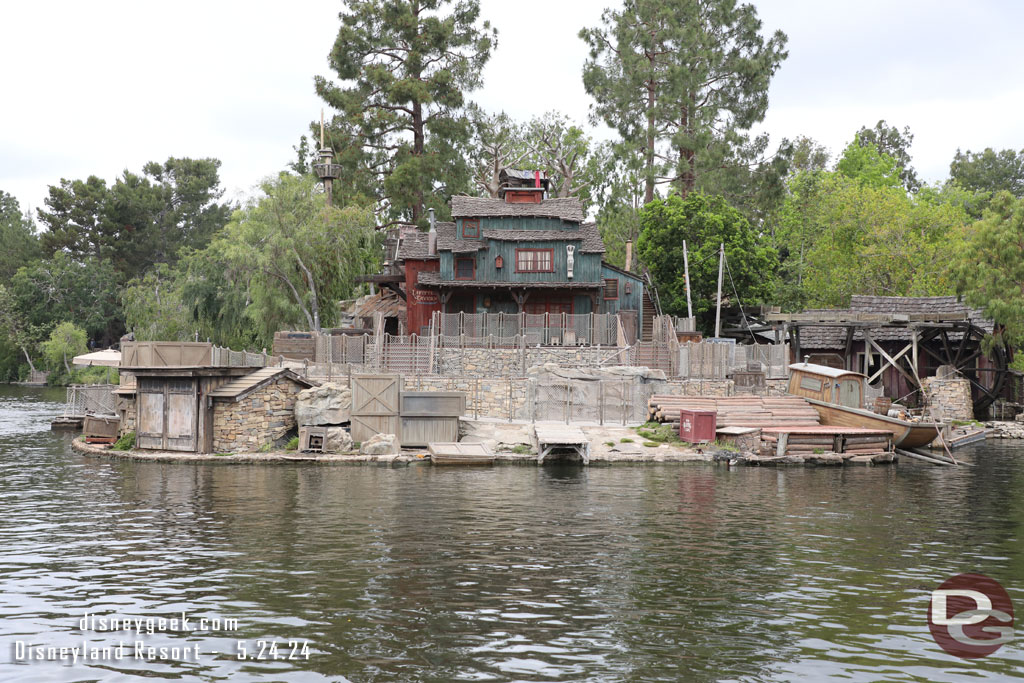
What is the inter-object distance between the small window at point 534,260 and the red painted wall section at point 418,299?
5067mm

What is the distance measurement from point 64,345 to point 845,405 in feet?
262

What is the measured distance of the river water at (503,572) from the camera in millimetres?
12375

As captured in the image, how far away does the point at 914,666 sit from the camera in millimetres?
12320

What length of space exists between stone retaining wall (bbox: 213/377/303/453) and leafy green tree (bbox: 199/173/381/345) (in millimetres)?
20995

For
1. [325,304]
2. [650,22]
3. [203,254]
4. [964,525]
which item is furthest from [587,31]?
[964,525]

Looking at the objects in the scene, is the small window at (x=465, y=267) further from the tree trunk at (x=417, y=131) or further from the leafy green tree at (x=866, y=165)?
the leafy green tree at (x=866, y=165)

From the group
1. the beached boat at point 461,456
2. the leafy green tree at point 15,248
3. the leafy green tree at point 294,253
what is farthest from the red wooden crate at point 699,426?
the leafy green tree at point 15,248

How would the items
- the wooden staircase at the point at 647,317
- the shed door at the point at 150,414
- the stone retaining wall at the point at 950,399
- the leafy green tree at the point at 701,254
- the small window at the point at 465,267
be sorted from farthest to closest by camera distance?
the leafy green tree at the point at 701,254, the wooden staircase at the point at 647,317, the small window at the point at 465,267, the stone retaining wall at the point at 950,399, the shed door at the point at 150,414

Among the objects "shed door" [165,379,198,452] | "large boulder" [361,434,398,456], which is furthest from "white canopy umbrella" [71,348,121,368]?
"large boulder" [361,434,398,456]

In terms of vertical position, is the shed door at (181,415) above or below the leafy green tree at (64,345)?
below

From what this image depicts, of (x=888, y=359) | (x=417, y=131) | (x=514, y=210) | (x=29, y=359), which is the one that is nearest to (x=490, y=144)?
(x=417, y=131)

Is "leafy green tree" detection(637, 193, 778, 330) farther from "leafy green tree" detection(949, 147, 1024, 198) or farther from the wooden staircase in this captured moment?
"leafy green tree" detection(949, 147, 1024, 198)

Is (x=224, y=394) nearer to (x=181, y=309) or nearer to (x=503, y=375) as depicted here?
(x=503, y=375)

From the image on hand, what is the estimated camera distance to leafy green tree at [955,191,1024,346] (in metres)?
45.7
